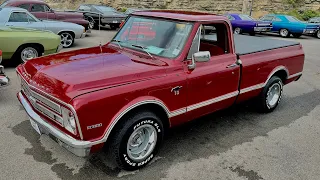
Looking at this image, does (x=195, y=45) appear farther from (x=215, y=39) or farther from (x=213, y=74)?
(x=215, y=39)

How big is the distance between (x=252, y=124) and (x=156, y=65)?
2.41 m

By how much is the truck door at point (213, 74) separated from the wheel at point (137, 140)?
0.60m

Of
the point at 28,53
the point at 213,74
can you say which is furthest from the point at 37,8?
the point at 213,74

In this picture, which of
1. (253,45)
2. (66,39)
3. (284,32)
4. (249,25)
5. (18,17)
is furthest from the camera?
(284,32)

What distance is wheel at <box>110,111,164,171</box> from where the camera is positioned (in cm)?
343

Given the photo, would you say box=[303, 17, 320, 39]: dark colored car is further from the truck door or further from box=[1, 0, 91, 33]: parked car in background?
the truck door

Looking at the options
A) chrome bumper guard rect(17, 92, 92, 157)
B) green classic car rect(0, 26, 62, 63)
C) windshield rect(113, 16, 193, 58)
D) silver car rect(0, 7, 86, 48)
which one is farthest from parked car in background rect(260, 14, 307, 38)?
chrome bumper guard rect(17, 92, 92, 157)

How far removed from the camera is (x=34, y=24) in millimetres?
10109

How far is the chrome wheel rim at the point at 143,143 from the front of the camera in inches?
146

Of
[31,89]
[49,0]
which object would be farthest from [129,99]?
[49,0]

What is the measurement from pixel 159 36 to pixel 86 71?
1.22m

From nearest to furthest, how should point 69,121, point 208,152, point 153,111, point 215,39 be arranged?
point 69,121 < point 153,111 < point 208,152 < point 215,39

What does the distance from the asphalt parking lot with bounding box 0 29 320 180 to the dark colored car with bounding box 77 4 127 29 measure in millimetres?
13140

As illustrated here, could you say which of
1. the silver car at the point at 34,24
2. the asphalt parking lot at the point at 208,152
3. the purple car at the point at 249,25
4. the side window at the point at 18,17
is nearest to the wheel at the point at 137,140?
the asphalt parking lot at the point at 208,152
